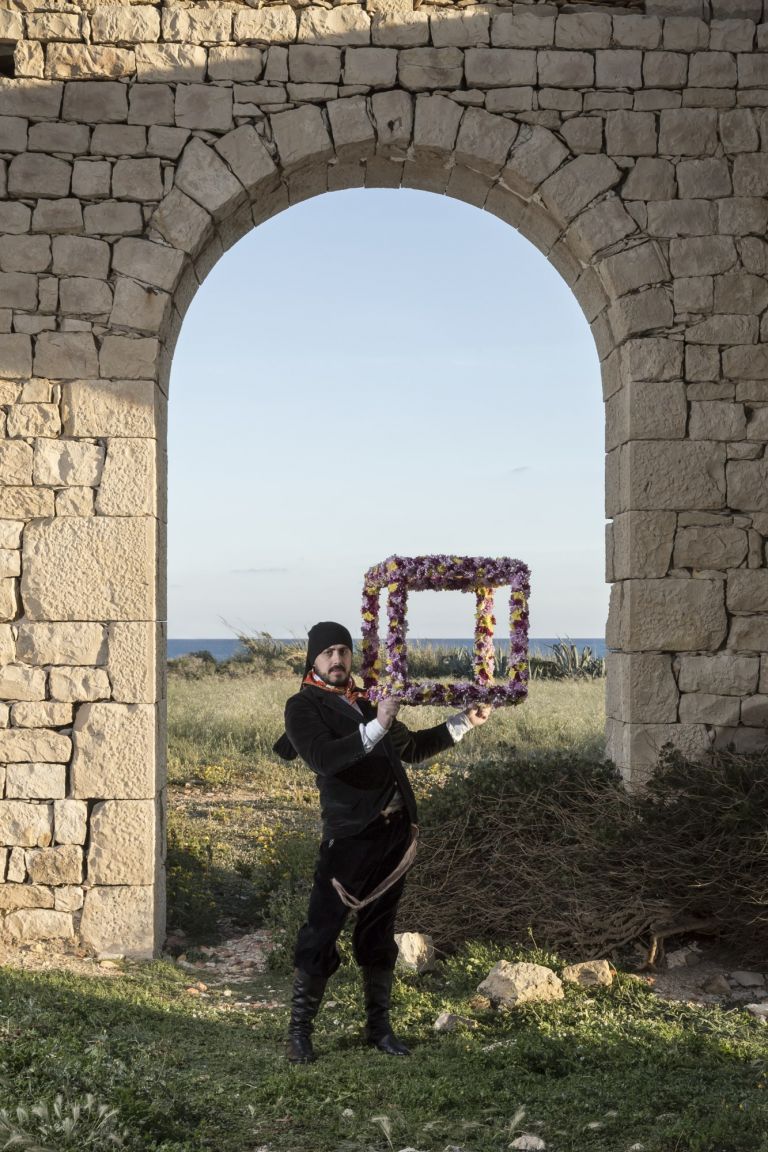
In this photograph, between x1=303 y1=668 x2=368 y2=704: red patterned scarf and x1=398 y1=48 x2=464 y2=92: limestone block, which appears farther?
x1=398 y1=48 x2=464 y2=92: limestone block

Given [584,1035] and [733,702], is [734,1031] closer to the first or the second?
[584,1035]

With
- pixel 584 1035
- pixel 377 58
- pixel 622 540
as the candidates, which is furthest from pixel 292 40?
pixel 584 1035

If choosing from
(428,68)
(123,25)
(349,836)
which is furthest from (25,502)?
(428,68)

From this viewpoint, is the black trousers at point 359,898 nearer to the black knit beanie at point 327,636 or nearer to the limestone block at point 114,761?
the black knit beanie at point 327,636

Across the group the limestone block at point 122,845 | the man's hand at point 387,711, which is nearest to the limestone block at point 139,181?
the limestone block at point 122,845

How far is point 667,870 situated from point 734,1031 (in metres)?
0.85

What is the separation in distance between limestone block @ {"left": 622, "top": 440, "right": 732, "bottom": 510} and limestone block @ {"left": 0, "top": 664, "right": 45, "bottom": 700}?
332 centimetres

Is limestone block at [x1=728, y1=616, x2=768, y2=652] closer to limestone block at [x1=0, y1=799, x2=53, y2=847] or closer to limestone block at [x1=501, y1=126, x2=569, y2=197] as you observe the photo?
limestone block at [x1=501, y1=126, x2=569, y2=197]

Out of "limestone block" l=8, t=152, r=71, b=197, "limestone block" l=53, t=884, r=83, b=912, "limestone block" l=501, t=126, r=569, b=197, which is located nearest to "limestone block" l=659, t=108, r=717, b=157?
"limestone block" l=501, t=126, r=569, b=197

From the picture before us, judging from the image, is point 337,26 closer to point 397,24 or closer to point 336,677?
point 397,24

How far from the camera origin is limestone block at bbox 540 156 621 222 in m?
6.22

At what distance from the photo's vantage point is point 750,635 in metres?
6.07

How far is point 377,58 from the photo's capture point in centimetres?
618

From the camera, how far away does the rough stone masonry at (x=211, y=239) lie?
5.97 metres
